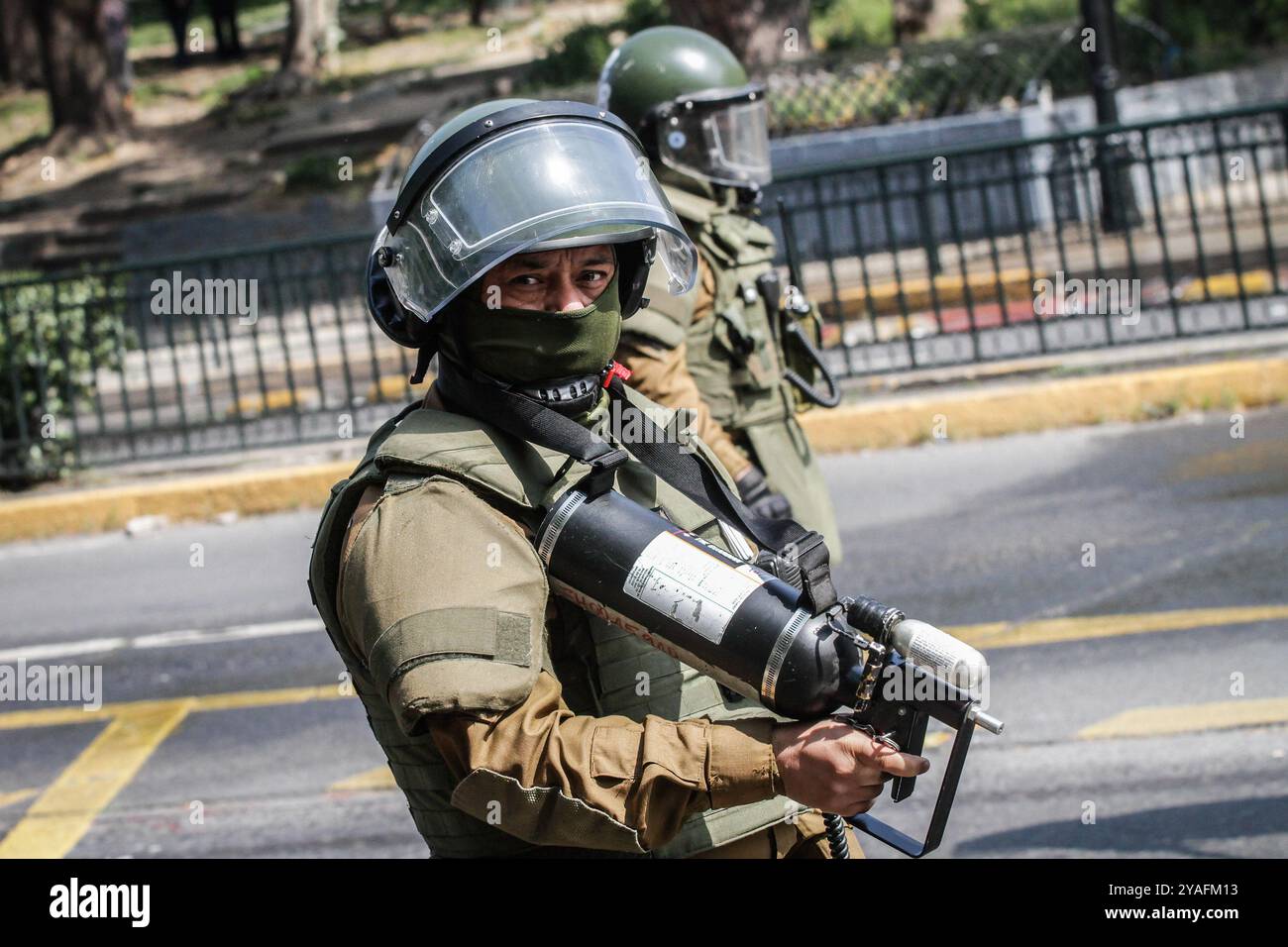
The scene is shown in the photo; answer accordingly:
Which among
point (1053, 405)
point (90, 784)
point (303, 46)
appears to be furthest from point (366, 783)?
point (303, 46)

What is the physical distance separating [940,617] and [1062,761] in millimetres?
1386

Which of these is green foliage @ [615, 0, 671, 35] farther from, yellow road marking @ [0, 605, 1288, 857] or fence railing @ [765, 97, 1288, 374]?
yellow road marking @ [0, 605, 1288, 857]

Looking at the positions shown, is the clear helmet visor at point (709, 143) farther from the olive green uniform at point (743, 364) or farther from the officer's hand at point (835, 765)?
the officer's hand at point (835, 765)

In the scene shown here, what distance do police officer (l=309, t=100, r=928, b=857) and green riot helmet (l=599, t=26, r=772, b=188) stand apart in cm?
234

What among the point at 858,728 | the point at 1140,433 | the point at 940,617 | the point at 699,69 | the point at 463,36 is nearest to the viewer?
the point at 858,728

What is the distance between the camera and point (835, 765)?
75.0 inches

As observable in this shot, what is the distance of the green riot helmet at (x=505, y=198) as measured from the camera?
2113 millimetres

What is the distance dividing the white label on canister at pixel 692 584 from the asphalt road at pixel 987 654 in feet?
8.51

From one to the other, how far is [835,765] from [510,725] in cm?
39

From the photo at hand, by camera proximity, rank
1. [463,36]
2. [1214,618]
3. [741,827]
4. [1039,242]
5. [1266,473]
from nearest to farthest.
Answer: [741,827] < [1214,618] < [1266,473] < [1039,242] < [463,36]

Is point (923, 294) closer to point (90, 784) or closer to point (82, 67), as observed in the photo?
point (90, 784)

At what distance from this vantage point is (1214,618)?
18.7 feet

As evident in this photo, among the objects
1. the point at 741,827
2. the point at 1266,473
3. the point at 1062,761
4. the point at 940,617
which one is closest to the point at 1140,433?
the point at 1266,473
